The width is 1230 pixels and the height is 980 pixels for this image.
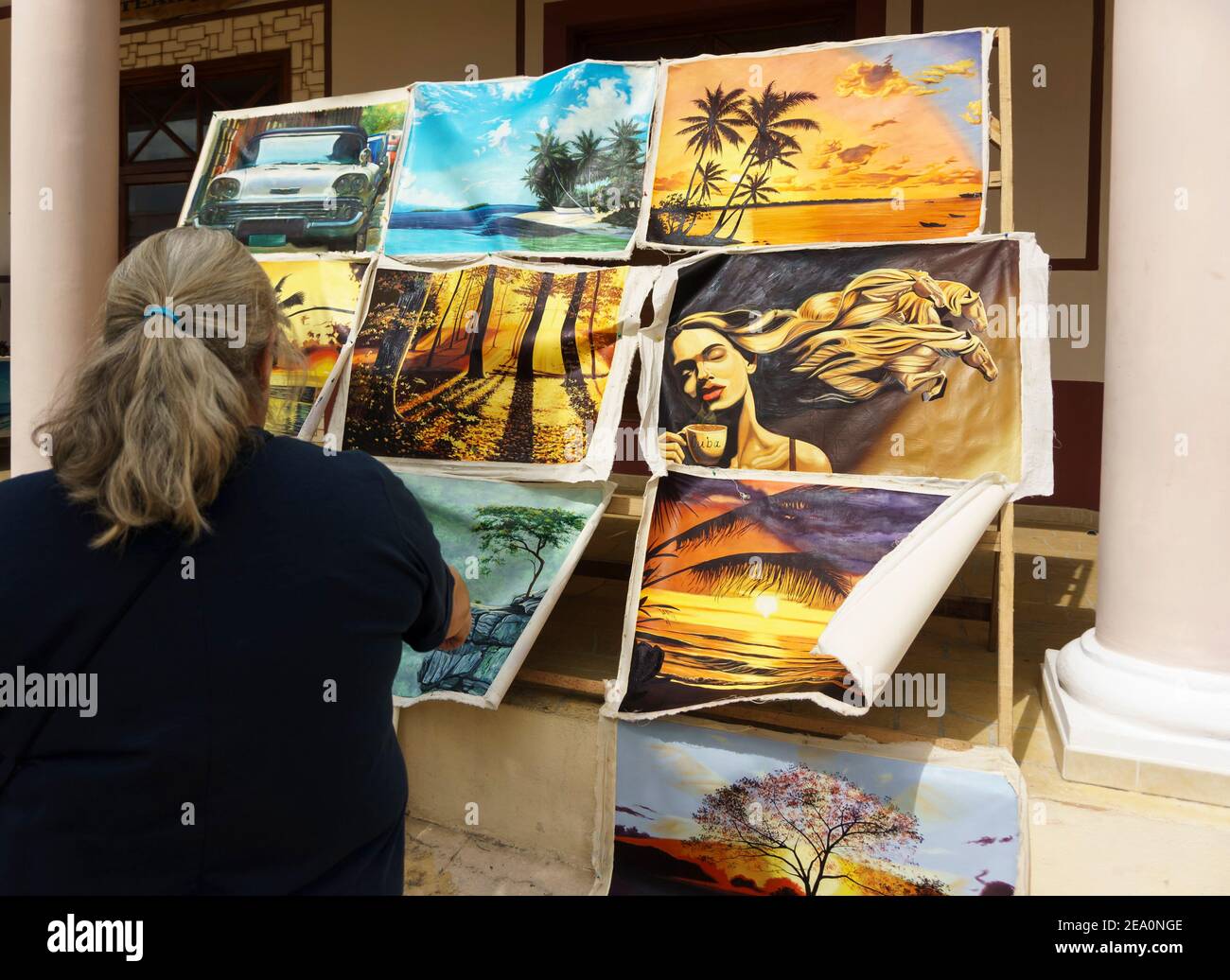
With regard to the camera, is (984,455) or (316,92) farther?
(316,92)

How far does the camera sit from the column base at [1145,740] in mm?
2350

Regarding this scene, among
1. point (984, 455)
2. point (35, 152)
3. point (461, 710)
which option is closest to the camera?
point (984, 455)

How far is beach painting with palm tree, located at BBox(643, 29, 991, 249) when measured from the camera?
9.57 ft

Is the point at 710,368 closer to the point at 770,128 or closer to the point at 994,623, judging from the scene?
the point at 770,128

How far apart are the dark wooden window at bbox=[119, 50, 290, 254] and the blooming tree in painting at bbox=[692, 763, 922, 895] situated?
598cm

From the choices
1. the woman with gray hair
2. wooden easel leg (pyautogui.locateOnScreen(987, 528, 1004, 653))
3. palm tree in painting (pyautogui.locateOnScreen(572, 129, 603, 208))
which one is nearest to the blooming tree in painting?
wooden easel leg (pyautogui.locateOnScreen(987, 528, 1004, 653))

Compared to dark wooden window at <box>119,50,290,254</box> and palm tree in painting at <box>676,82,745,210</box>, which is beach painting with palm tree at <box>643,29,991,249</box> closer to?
palm tree in painting at <box>676,82,745,210</box>

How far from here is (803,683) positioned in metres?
2.33

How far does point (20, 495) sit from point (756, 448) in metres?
2.05

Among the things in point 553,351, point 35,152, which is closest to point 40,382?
point 35,152

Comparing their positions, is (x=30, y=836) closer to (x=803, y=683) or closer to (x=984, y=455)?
(x=803, y=683)

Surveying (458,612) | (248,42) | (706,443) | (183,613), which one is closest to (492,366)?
(706,443)

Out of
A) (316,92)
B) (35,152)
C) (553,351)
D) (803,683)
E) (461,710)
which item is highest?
(316,92)

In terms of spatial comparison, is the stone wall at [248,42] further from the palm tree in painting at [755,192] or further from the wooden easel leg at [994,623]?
the wooden easel leg at [994,623]
